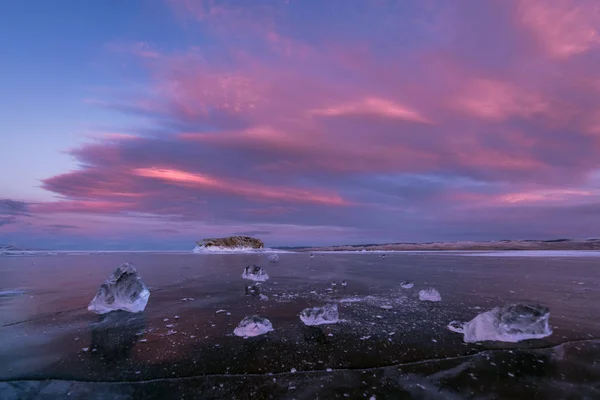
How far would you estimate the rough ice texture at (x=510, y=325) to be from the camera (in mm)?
6289

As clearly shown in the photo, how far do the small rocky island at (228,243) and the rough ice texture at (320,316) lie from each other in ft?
235

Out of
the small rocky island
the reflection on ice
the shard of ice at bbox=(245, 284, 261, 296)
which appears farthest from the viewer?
the small rocky island

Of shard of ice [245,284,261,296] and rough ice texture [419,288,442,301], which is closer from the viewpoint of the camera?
rough ice texture [419,288,442,301]

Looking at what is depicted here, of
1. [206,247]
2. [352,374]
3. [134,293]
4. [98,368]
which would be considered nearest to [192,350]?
[98,368]

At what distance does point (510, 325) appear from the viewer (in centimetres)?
636

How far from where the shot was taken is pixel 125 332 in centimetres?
675

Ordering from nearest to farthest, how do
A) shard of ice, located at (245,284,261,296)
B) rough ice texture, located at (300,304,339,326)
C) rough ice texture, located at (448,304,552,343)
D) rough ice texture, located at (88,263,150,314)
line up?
rough ice texture, located at (448,304,552,343)
rough ice texture, located at (300,304,339,326)
rough ice texture, located at (88,263,150,314)
shard of ice, located at (245,284,261,296)

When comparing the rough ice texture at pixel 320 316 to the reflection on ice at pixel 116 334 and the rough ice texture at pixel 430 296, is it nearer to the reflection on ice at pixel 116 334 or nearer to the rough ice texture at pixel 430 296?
the reflection on ice at pixel 116 334

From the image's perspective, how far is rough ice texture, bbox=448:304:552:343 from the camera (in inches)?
248

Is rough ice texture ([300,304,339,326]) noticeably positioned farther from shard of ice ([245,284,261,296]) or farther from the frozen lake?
shard of ice ([245,284,261,296])

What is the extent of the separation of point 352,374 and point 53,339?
625 centimetres

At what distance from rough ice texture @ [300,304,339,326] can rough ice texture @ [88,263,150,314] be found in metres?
5.32

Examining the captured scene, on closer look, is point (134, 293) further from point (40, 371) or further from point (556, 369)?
point (556, 369)

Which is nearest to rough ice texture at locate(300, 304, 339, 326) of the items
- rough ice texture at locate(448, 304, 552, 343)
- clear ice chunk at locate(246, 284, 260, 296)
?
rough ice texture at locate(448, 304, 552, 343)
